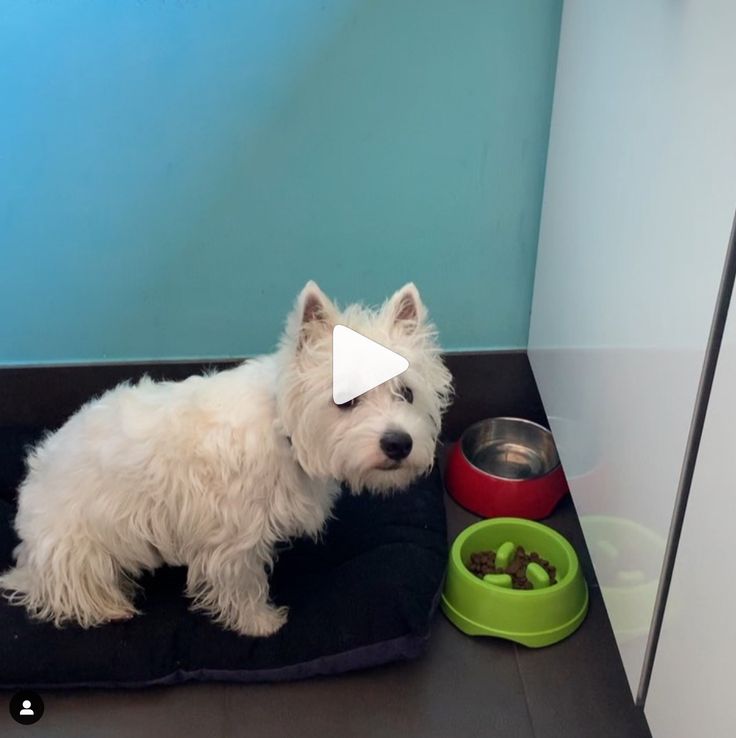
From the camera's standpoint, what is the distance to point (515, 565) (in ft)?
5.71

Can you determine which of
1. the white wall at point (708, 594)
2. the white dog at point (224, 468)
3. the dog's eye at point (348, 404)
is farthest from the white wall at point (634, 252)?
the dog's eye at point (348, 404)

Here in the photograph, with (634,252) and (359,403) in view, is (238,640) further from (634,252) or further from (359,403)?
(634,252)

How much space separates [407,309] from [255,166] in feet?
2.09

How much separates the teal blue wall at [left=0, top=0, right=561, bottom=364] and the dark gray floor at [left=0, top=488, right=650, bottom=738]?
0.79 metres

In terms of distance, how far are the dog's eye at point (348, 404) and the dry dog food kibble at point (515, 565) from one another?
1.92 feet

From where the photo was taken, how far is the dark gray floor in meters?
1.50

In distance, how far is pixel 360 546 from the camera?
5.82 feet

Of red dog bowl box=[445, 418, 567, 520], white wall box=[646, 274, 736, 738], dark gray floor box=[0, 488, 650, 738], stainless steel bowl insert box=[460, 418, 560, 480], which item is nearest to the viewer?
white wall box=[646, 274, 736, 738]

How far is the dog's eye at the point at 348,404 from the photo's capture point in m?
1.30

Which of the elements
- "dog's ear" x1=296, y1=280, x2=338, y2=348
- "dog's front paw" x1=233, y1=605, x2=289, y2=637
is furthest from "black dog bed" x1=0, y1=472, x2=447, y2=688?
"dog's ear" x1=296, y1=280, x2=338, y2=348

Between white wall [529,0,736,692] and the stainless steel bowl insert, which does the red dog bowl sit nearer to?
the stainless steel bowl insert

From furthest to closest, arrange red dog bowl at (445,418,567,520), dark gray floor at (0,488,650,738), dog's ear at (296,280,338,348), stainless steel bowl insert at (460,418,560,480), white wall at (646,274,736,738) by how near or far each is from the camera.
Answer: stainless steel bowl insert at (460,418,560,480), red dog bowl at (445,418,567,520), dark gray floor at (0,488,650,738), dog's ear at (296,280,338,348), white wall at (646,274,736,738)

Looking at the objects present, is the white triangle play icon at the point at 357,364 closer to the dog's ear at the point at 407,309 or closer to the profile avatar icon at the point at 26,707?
the dog's ear at the point at 407,309

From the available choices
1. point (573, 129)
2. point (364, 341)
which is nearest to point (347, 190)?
point (573, 129)
